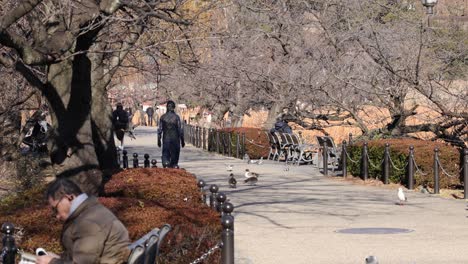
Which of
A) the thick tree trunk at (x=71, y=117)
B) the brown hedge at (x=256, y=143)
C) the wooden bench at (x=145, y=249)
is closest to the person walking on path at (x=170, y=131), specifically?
the thick tree trunk at (x=71, y=117)

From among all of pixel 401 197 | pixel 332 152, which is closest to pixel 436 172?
pixel 401 197

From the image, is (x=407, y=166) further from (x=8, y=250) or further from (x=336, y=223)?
(x=8, y=250)

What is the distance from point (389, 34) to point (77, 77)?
61.9 feet

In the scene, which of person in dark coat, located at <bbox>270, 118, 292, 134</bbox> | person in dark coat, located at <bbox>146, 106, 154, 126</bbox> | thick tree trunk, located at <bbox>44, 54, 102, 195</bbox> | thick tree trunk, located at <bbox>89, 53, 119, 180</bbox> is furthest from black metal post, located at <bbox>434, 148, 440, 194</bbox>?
person in dark coat, located at <bbox>146, 106, 154, 126</bbox>

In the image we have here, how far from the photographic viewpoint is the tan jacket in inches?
→ 286

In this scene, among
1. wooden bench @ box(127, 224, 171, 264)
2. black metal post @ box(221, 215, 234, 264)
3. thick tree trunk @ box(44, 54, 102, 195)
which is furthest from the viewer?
thick tree trunk @ box(44, 54, 102, 195)

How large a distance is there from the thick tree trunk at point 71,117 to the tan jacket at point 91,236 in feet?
31.6

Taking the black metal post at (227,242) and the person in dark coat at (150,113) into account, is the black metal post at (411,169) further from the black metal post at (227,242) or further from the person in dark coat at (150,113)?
the person in dark coat at (150,113)

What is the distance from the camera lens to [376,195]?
24.0 metres

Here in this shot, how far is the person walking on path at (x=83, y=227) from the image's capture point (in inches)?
287

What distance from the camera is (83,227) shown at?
7.27m

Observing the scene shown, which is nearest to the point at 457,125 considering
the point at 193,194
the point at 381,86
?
the point at 381,86

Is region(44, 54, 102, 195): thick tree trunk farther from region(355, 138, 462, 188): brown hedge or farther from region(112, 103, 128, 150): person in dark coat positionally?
region(112, 103, 128, 150): person in dark coat

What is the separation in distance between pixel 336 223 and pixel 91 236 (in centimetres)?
1099
